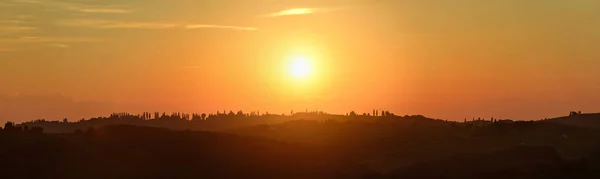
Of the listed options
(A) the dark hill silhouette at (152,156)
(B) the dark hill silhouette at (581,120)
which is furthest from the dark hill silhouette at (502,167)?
(B) the dark hill silhouette at (581,120)

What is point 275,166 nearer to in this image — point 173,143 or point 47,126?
point 173,143

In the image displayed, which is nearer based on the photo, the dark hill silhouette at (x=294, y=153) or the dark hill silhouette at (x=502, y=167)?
the dark hill silhouette at (x=294, y=153)

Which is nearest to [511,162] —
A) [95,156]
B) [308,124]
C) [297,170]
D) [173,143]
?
[297,170]

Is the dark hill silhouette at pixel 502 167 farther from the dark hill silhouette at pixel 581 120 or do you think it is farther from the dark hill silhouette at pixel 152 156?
the dark hill silhouette at pixel 581 120

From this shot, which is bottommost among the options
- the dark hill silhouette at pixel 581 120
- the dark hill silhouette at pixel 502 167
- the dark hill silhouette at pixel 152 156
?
the dark hill silhouette at pixel 502 167

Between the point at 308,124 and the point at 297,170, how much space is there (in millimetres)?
61651

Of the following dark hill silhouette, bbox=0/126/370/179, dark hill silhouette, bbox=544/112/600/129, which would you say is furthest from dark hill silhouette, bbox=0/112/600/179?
dark hill silhouette, bbox=544/112/600/129

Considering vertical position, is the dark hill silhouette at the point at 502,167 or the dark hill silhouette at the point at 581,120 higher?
the dark hill silhouette at the point at 581,120

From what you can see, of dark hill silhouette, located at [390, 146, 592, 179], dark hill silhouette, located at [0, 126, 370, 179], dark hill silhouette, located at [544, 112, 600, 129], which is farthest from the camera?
dark hill silhouette, located at [544, 112, 600, 129]

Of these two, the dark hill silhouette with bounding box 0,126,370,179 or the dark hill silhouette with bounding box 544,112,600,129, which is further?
the dark hill silhouette with bounding box 544,112,600,129

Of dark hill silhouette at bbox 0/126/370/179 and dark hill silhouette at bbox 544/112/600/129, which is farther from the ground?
dark hill silhouette at bbox 544/112/600/129

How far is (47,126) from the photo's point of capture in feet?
519

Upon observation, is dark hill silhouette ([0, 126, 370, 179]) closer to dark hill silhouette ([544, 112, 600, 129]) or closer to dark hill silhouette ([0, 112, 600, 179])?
dark hill silhouette ([0, 112, 600, 179])

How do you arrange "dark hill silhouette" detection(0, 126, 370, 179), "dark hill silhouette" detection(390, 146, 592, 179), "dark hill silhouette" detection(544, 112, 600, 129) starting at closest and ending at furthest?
1. "dark hill silhouette" detection(0, 126, 370, 179)
2. "dark hill silhouette" detection(390, 146, 592, 179)
3. "dark hill silhouette" detection(544, 112, 600, 129)
